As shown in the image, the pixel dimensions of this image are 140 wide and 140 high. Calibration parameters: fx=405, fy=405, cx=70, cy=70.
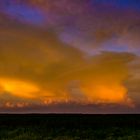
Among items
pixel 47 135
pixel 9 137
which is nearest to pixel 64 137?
pixel 47 135

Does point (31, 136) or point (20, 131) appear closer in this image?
point (31, 136)

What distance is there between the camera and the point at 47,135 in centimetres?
4394

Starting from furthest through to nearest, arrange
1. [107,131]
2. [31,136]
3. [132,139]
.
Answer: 1. [107,131]
2. [31,136]
3. [132,139]

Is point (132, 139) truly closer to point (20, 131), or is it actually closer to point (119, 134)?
point (119, 134)

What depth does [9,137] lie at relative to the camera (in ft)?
144

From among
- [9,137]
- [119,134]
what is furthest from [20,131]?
[119,134]

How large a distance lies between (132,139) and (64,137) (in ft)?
22.6

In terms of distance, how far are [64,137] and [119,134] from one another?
24.0 feet

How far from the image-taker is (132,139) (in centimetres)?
4006

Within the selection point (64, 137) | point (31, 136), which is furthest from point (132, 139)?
point (31, 136)

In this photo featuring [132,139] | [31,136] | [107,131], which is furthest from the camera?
[107,131]

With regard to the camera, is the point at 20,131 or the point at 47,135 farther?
the point at 20,131

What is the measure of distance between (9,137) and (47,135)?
4.13 meters

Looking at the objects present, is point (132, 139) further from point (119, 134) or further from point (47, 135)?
point (47, 135)
